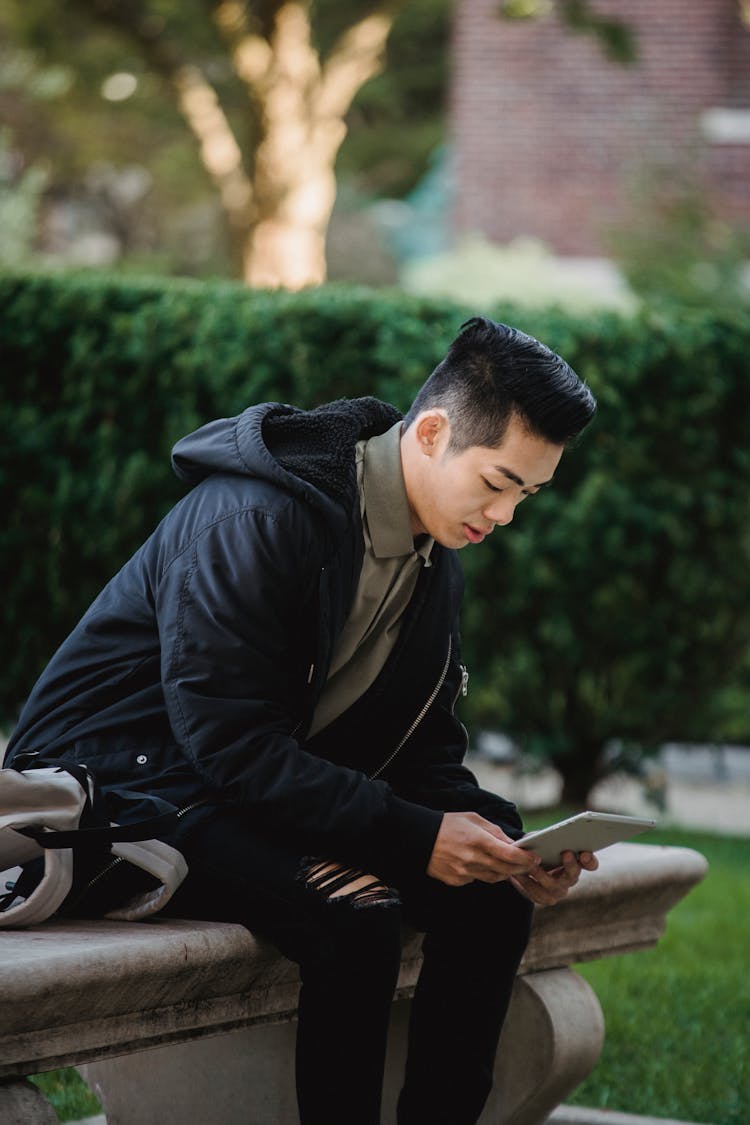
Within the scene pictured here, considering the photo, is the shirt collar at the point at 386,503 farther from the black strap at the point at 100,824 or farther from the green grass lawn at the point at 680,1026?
the green grass lawn at the point at 680,1026

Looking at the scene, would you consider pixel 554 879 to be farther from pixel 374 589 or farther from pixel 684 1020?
pixel 684 1020

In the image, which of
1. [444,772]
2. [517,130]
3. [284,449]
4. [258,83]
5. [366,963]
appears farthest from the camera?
[517,130]

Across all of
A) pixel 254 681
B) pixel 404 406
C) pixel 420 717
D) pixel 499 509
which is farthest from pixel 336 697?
pixel 404 406

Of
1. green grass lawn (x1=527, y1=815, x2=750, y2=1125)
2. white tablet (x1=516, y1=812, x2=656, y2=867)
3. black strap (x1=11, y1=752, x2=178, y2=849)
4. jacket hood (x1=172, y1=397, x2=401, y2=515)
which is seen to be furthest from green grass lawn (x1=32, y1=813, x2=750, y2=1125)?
jacket hood (x1=172, y1=397, x2=401, y2=515)

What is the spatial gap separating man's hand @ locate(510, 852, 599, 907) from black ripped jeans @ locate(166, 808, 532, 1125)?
0.02 m

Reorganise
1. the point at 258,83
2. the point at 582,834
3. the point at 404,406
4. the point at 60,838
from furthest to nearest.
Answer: the point at 258,83 → the point at 404,406 → the point at 582,834 → the point at 60,838

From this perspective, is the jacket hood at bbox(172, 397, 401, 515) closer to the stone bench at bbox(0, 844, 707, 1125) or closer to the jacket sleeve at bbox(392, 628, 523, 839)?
the jacket sleeve at bbox(392, 628, 523, 839)

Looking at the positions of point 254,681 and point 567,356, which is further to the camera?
point 567,356

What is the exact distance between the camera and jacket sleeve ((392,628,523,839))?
3.19m

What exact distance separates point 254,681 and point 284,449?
0.46m

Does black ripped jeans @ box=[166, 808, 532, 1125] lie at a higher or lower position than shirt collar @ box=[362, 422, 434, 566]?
lower

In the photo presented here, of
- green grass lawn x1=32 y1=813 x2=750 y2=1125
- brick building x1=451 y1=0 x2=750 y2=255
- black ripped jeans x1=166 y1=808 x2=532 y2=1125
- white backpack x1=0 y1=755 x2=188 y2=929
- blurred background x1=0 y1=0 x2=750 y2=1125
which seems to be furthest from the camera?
brick building x1=451 y1=0 x2=750 y2=255

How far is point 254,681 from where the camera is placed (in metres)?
2.69

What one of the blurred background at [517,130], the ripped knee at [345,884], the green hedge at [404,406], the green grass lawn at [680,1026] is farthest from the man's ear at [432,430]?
the blurred background at [517,130]
